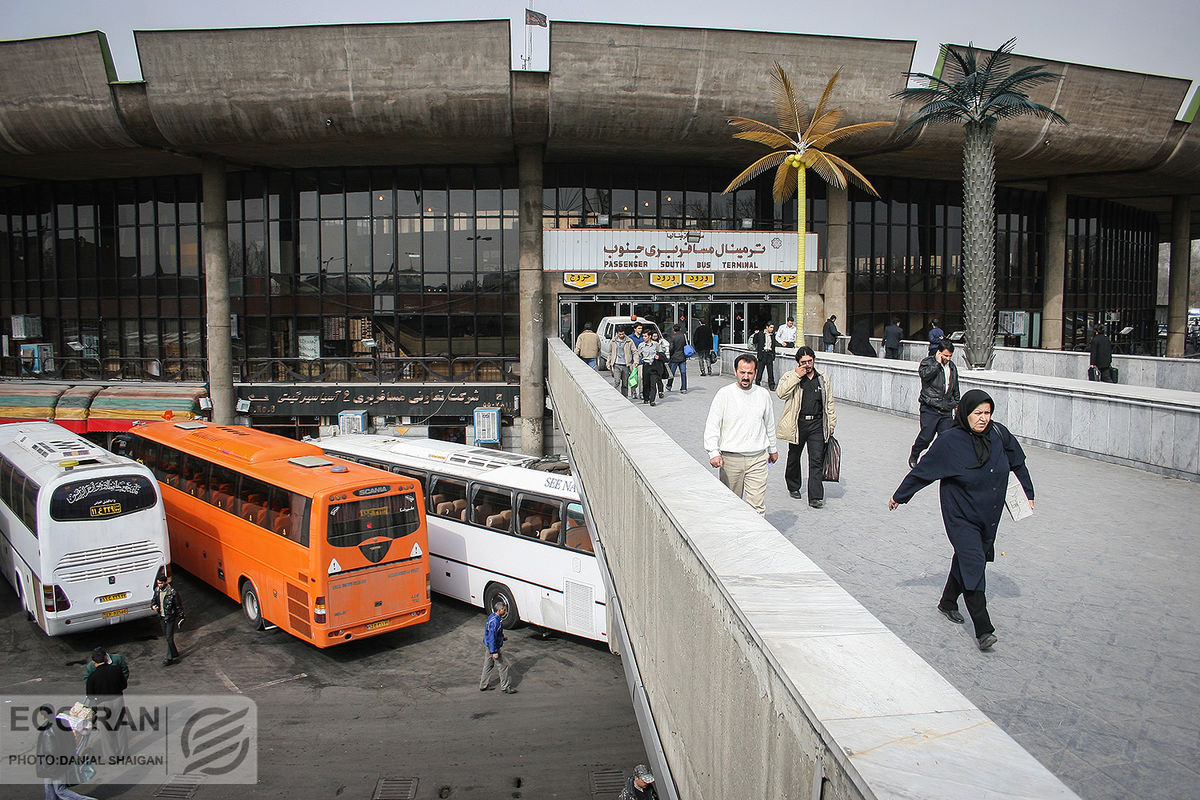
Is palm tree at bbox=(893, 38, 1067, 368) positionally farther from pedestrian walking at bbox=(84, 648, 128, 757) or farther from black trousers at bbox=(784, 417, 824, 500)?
pedestrian walking at bbox=(84, 648, 128, 757)

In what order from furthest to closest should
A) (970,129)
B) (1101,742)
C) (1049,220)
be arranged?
(1049,220) < (970,129) < (1101,742)

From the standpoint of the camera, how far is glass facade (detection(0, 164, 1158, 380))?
3525cm

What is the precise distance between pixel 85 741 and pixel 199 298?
98.7 feet

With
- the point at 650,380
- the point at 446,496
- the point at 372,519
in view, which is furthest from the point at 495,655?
the point at 650,380

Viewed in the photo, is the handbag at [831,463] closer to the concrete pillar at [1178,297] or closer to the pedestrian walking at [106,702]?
the pedestrian walking at [106,702]

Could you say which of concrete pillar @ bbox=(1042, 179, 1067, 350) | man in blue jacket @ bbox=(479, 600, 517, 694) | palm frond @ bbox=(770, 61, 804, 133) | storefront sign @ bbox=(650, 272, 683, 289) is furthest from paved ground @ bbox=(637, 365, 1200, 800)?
concrete pillar @ bbox=(1042, 179, 1067, 350)

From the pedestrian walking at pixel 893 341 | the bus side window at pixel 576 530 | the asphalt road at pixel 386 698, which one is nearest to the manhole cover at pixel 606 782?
the asphalt road at pixel 386 698

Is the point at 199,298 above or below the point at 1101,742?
above

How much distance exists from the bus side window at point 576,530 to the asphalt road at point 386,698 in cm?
245

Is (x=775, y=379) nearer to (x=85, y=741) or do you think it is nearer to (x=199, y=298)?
(x=85, y=741)

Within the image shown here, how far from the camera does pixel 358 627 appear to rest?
15.8 metres

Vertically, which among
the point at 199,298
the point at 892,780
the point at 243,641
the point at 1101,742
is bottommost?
the point at 243,641

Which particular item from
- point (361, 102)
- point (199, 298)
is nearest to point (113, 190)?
point (199, 298)

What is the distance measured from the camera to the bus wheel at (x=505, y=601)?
1763 cm
